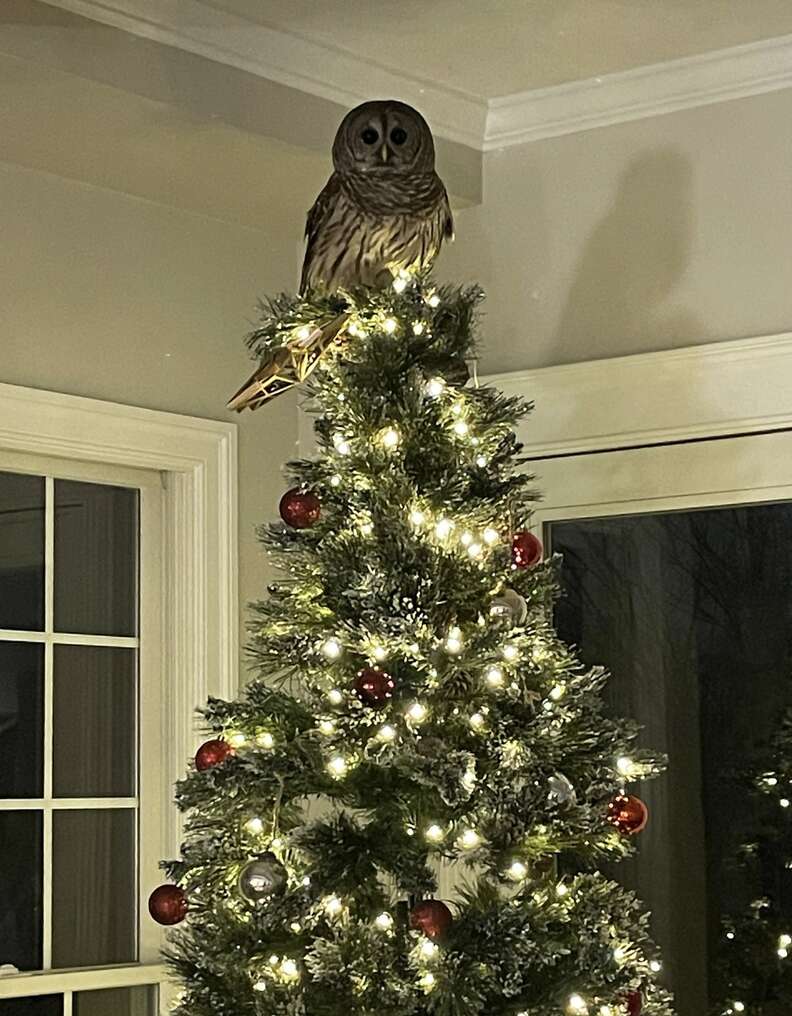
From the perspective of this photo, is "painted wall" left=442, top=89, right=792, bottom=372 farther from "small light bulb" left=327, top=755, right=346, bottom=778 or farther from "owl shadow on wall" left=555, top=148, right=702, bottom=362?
"small light bulb" left=327, top=755, right=346, bottom=778

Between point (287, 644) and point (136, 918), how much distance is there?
4.10 feet

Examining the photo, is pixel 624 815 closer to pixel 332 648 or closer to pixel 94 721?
pixel 332 648

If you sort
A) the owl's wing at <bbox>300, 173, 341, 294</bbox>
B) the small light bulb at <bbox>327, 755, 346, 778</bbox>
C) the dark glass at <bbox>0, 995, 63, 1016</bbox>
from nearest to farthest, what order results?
the small light bulb at <bbox>327, 755, 346, 778</bbox> → the owl's wing at <bbox>300, 173, 341, 294</bbox> → the dark glass at <bbox>0, 995, 63, 1016</bbox>

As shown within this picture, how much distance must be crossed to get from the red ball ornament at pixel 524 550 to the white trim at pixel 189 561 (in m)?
1.18

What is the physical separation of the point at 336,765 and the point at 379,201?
0.92 metres

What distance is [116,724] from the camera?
375 centimetres

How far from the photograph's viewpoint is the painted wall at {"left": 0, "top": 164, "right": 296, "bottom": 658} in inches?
138

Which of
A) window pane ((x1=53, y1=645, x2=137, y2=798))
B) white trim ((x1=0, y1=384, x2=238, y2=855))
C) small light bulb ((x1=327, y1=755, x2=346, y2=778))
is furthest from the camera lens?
white trim ((x1=0, y1=384, x2=238, y2=855))

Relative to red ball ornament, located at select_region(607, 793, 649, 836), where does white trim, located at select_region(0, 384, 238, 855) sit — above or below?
above

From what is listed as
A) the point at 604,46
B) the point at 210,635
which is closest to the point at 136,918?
the point at 210,635

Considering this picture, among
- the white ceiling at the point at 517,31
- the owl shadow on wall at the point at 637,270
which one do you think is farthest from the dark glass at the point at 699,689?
the white ceiling at the point at 517,31

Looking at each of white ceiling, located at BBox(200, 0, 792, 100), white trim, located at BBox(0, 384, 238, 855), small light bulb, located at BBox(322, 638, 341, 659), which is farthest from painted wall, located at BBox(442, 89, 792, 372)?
small light bulb, located at BBox(322, 638, 341, 659)

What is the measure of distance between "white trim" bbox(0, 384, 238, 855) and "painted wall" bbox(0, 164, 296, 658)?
52mm

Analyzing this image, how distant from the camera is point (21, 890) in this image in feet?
11.5
